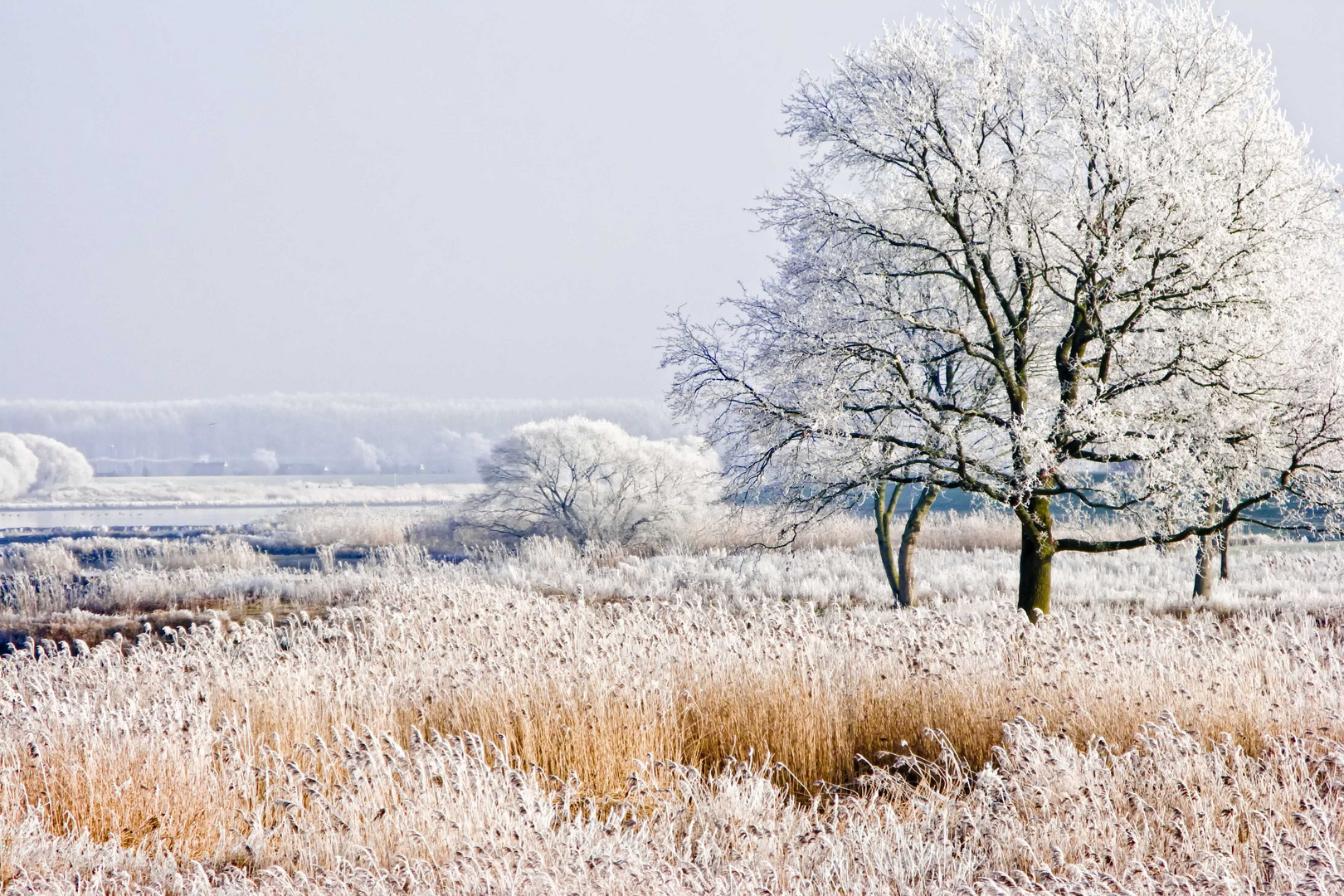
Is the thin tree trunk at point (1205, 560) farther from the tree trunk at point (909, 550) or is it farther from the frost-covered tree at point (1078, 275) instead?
the tree trunk at point (909, 550)

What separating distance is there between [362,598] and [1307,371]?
46.5ft

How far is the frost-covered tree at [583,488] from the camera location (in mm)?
29844

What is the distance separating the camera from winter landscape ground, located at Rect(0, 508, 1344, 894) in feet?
14.2

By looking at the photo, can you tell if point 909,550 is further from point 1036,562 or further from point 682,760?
point 682,760

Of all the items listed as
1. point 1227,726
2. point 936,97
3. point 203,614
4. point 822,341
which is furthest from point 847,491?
point 203,614

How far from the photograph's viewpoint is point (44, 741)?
20.2 feet

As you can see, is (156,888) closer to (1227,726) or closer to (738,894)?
(738,894)

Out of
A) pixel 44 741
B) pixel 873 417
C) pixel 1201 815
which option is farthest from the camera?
pixel 873 417

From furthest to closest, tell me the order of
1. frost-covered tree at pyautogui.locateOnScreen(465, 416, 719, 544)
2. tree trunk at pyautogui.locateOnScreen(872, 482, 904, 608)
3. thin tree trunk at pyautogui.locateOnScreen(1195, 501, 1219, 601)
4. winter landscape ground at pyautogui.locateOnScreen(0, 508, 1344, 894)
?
1. frost-covered tree at pyautogui.locateOnScreen(465, 416, 719, 544)
2. tree trunk at pyautogui.locateOnScreen(872, 482, 904, 608)
3. thin tree trunk at pyautogui.locateOnScreen(1195, 501, 1219, 601)
4. winter landscape ground at pyautogui.locateOnScreen(0, 508, 1344, 894)

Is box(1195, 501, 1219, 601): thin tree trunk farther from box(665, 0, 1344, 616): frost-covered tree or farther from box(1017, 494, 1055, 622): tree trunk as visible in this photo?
box(1017, 494, 1055, 622): tree trunk

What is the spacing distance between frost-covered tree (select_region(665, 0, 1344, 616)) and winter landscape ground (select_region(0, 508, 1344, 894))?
2.91m

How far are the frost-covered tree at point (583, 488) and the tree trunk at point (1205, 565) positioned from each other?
15662 mm

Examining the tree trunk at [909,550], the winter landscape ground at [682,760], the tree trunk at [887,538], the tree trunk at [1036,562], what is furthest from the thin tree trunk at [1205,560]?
the tree trunk at [887,538]

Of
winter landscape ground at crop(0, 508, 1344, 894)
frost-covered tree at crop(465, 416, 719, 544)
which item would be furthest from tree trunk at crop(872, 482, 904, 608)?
frost-covered tree at crop(465, 416, 719, 544)
